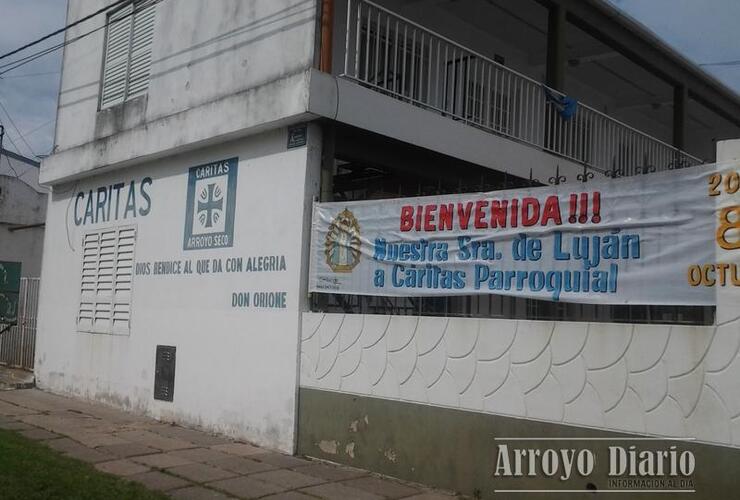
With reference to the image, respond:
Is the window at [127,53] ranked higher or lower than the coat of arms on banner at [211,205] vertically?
higher

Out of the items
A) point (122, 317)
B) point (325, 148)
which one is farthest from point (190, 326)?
point (325, 148)

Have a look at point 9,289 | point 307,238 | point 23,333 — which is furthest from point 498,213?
point 23,333

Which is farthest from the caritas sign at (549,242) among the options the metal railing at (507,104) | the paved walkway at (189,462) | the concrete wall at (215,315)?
the metal railing at (507,104)

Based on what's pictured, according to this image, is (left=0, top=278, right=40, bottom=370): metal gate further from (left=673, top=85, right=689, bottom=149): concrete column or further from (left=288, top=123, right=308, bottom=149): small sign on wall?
(left=673, top=85, right=689, bottom=149): concrete column

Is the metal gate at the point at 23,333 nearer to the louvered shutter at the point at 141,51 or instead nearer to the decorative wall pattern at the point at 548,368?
the louvered shutter at the point at 141,51

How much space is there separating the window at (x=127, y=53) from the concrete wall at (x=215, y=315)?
1.26 metres

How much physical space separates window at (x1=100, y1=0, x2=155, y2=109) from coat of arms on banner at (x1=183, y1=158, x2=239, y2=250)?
7.23 ft

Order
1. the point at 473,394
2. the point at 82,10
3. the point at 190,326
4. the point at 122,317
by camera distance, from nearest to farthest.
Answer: the point at 473,394
the point at 190,326
the point at 122,317
the point at 82,10

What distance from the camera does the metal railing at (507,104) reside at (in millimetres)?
9508

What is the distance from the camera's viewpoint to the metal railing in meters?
9.51

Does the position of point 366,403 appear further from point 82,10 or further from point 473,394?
point 82,10

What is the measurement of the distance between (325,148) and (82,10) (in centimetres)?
695

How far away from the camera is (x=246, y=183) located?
8570 mm

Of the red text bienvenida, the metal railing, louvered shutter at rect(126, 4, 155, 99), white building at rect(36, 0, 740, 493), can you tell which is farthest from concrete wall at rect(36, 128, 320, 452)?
the metal railing
